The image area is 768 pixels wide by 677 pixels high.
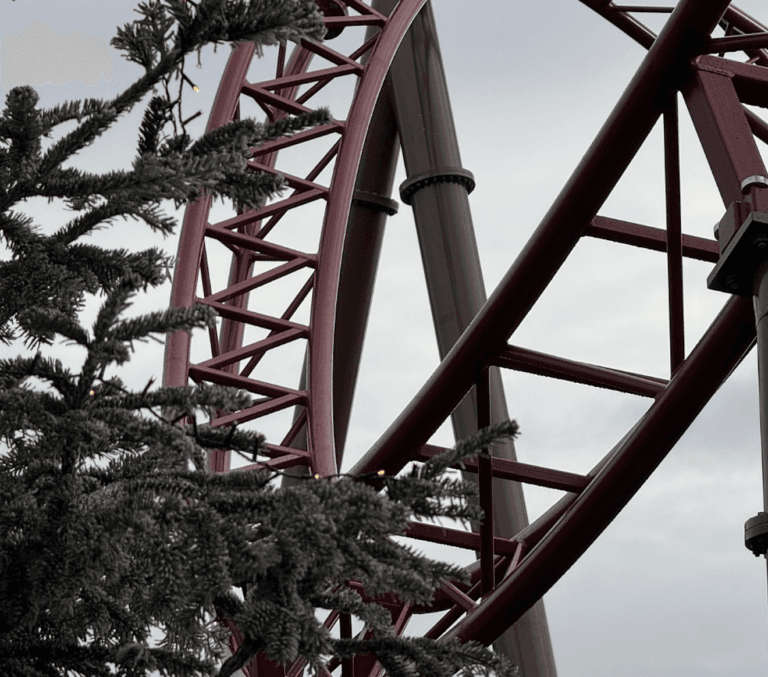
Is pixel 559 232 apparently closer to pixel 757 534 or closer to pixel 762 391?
pixel 762 391

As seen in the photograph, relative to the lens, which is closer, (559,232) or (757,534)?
(757,534)

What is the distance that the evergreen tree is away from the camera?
90.0 inches

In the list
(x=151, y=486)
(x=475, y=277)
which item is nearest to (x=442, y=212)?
(x=475, y=277)

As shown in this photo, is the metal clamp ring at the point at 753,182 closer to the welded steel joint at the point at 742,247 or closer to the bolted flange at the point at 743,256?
the welded steel joint at the point at 742,247

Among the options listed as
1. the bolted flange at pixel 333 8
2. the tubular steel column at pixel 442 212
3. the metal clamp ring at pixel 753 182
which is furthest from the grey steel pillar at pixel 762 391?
the bolted flange at pixel 333 8

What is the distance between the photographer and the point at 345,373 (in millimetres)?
10711

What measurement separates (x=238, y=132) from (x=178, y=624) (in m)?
1.02

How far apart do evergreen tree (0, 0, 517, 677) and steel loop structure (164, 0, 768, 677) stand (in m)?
0.20

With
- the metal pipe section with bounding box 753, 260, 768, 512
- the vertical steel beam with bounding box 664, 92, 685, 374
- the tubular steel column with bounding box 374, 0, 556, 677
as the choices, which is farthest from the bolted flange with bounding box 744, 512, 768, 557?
the tubular steel column with bounding box 374, 0, 556, 677

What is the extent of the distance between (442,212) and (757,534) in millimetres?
7003

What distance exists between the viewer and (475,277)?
9.55 meters

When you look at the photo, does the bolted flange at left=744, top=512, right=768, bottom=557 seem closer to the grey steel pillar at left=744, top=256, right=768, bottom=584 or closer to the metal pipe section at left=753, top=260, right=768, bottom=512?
the grey steel pillar at left=744, top=256, right=768, bottom=584

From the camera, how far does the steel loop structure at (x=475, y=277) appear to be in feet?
16.2

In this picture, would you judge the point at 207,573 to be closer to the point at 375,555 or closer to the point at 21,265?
the point at 375,555
